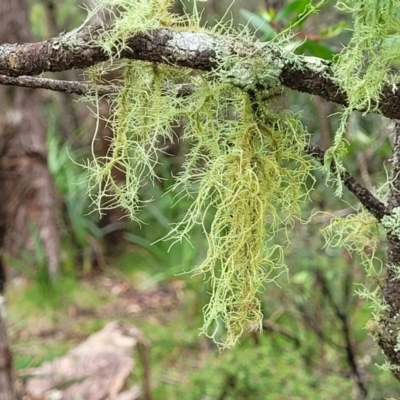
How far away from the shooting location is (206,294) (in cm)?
197

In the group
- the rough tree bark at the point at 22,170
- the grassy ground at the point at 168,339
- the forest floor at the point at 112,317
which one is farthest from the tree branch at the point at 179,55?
the rough tree bark at the point at 22,170

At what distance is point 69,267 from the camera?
2537 mm

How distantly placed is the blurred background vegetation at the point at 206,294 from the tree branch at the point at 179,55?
6 centimetres

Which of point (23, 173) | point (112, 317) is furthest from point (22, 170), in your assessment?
point (112, 317)

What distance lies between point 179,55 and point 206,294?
5.41 feet

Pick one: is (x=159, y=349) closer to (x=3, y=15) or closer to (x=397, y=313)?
(x=397, y=313)

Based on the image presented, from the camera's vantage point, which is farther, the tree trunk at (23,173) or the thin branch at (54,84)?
the tree trunk at (23,173)

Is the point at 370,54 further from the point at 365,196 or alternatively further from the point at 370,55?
the point at 365,196

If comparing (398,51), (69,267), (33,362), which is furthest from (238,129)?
(69,267)

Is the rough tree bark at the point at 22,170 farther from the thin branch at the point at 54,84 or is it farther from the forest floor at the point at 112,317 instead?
the thin branch at the point at 54,84

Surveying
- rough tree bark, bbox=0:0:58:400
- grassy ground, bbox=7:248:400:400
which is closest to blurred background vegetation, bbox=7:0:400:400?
grassy ground, bbox=7:248:400:400

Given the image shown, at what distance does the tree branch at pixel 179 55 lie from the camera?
40 centimetres

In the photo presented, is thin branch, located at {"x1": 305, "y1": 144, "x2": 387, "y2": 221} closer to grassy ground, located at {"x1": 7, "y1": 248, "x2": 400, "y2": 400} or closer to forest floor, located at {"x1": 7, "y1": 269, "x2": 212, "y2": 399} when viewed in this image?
grassy ground, located at {"x1": 7, "y1": 248, "x2": 400, "y2": 400}

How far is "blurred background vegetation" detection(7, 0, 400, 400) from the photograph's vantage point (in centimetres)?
132
